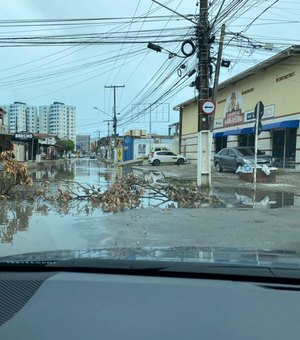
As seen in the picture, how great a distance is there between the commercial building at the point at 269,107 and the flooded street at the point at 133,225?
51.5 feet

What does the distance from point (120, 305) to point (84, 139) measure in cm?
19590

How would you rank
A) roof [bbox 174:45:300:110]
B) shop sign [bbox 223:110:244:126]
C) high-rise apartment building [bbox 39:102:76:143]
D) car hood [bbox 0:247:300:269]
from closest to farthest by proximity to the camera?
1. car hood [bbox 0:247:300:269]
2. roof [bbox 174:45:300:110]
3. shop sign [bbox 223:110:244:126]
4. high-rise apartment building [bbox 39:102:76:143]

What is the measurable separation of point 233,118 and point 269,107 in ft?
22.2

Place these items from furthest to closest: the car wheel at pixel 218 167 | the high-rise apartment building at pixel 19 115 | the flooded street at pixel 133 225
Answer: the high-rise apartment building at pixel 19 115 → the car wheel at pixel 218 167 → the flooded street at pixel 133 225

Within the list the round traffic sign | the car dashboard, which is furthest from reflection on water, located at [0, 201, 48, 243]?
the round traffic sign

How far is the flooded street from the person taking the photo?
332 inches

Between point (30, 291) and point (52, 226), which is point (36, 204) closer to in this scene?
point (52, 226)

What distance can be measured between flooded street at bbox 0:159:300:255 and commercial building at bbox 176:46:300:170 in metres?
15.7

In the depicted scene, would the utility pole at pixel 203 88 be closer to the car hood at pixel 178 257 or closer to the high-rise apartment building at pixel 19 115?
the car hood at pixel 178 257

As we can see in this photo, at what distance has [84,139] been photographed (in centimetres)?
19612

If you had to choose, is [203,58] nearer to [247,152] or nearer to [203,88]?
[203,88]

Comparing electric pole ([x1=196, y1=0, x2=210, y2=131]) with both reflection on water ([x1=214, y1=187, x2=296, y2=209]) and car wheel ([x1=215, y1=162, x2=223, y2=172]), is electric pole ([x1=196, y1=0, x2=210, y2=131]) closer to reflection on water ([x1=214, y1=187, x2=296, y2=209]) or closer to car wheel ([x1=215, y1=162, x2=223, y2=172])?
reflection on water ([x1=214, y1=187, x2=296, y2=209])

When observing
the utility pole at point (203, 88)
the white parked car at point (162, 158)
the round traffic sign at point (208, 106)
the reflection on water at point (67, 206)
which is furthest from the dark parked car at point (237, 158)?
the white parked car at point (162, 158)

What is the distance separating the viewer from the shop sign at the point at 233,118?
37094mm
